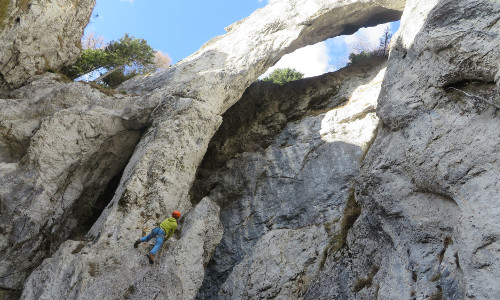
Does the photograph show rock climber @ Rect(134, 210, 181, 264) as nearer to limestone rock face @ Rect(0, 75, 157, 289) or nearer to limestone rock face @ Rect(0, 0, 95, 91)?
limestone rock face @ Rect(0, 75, 157, 289)

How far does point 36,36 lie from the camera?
59.6 feet

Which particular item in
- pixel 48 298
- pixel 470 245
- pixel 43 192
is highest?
pixel 43 192

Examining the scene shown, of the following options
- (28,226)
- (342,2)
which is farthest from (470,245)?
(342,2)

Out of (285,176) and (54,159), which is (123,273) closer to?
(54,159)

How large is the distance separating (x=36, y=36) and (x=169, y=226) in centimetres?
1268

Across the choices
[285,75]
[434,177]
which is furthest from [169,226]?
[285,75]

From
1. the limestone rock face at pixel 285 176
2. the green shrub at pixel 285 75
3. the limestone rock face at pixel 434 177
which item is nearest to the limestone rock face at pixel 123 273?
the limestone rock face at pixel 285 176

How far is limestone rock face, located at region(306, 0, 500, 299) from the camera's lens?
8.02 m

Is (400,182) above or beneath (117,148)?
beneath

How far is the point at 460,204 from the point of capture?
8.52m

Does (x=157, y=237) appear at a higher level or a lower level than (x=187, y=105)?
lower

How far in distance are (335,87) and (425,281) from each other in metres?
13.7

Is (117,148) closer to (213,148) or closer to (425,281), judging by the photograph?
(213,148)

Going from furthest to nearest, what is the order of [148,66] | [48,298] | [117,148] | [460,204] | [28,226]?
[148,66] → [117,148] → [28,226] → [48,298] → [460,204]
